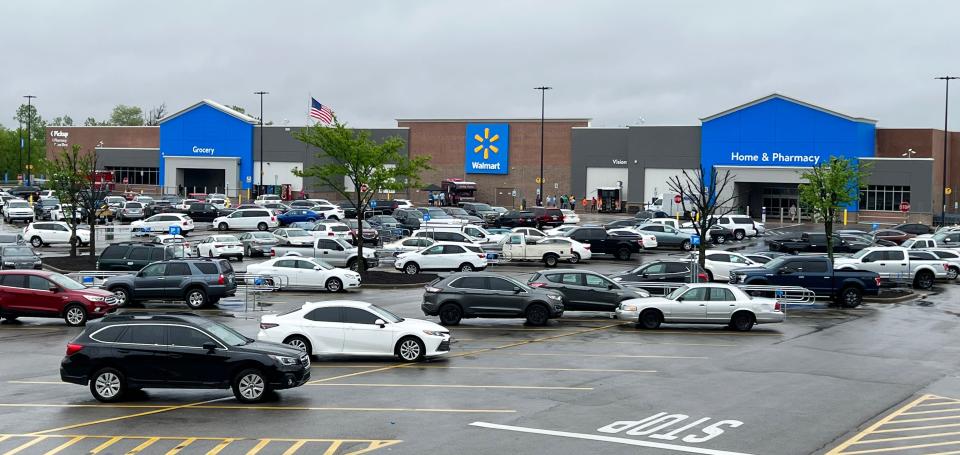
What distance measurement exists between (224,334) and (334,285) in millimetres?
18429

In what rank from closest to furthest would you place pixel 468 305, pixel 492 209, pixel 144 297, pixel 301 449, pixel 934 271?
pixel 301 449, pixel 468 305, pixel 144 297, pixel 934 271, pixel 492 209

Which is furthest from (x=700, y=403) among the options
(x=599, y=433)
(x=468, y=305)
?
(x=468, y=305)

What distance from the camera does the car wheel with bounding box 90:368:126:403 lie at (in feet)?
61.0

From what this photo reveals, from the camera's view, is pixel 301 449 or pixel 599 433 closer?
pixel 301 449

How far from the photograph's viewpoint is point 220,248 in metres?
48.3

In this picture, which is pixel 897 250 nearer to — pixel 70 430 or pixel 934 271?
pixel 934 271

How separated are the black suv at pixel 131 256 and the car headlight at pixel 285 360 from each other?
2050cm

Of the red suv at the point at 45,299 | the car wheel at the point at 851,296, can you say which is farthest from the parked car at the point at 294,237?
the car wheel at the point at 851,296

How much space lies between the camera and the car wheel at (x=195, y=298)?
109ft

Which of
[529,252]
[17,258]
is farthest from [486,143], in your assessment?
[17,258]

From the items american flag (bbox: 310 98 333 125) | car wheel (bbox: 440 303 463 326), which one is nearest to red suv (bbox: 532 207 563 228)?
american flag (bbox: 310 98 333 125)

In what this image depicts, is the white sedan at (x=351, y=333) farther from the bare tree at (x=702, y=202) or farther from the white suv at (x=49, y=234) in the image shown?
the white suv at (x=49, y=234)

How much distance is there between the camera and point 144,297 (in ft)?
110

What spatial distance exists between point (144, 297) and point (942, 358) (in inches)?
893
